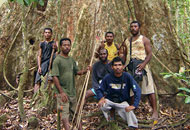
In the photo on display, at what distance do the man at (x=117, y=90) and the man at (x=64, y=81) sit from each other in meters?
0.57

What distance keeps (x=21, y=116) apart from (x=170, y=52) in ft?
13.2

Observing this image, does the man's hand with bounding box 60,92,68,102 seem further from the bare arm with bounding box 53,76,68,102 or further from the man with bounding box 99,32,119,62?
the man with bounding box 99,32,119,62

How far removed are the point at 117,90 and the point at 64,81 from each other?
1039 mm

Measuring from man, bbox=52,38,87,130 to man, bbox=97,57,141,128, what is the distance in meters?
0.57

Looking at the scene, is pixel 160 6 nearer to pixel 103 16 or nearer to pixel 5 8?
pixel 103 16

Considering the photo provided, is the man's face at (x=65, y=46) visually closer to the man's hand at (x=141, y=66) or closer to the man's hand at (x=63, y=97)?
the man's hand at (x=63, y=97)

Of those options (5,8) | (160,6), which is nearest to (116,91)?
(160,6)

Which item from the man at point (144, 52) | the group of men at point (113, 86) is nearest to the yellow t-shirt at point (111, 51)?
the group of men at point (113, 86)

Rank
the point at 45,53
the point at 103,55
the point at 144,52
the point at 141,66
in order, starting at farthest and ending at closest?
the point at 45,53
the point at 103,55
the point at 144,52
the point at 141,66

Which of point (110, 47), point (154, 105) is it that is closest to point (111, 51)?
point (110, 47)

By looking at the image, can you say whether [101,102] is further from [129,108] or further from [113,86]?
[129,108]

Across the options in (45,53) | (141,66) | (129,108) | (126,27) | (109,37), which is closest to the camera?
(129,108)

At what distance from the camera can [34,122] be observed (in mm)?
4285

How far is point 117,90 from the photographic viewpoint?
3.93 m
